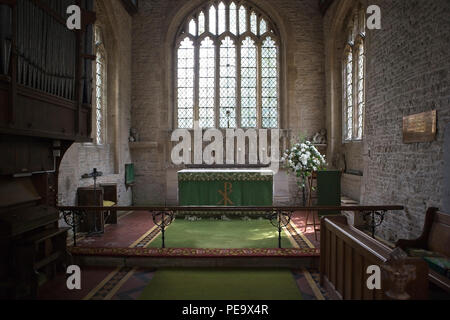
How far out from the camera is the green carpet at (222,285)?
12.7ft

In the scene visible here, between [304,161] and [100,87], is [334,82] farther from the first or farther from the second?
[100,87]

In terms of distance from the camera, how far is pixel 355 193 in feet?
28.5

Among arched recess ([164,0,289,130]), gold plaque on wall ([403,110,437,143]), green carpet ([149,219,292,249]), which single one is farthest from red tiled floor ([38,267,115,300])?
arched recess ([164,0,289,130])

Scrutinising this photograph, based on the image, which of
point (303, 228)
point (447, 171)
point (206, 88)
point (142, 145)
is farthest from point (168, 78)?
point (447, 171)

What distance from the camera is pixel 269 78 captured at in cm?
1120

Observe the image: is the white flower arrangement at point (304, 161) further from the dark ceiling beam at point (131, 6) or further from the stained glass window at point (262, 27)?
the dark ceiling beam at point (131, 6)

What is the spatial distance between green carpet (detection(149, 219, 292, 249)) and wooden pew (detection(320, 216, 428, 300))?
1.87 meters

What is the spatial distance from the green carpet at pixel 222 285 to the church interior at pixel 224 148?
0.03 meters

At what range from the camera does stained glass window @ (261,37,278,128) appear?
11188 mm

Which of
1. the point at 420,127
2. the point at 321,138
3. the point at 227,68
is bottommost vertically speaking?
the point at 420,127

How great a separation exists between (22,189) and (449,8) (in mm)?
6283

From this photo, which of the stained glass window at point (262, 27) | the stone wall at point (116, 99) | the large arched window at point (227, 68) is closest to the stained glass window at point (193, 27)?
the large arched window at point (227, 68)

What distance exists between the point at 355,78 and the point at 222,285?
7153mm

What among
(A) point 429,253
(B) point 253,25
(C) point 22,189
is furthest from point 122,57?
(A) point 429,253
